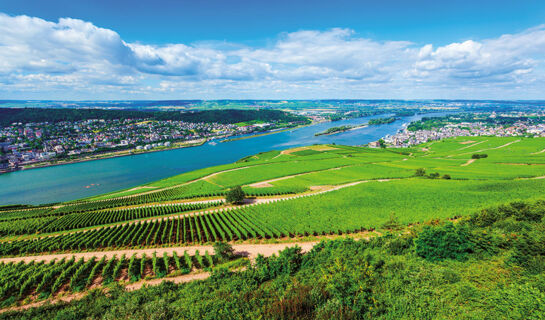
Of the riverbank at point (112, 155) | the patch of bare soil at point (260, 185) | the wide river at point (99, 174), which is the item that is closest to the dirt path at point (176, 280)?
the patch of bare soil at point (260, 185)

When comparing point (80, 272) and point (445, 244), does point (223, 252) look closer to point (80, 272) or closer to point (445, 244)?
point (80, 272)

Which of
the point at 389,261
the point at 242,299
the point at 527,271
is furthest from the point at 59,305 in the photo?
the point at 527,271

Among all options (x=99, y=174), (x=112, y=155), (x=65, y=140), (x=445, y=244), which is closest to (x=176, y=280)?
(x=445, y=244)

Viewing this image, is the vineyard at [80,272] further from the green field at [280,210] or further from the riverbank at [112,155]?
the riverbank at [112,155]

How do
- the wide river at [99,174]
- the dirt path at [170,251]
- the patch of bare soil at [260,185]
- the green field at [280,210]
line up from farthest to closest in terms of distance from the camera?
1. the wide river at [99,174]
2. the patch of bare soil at [260,185]
3. the green field at [280,210]
4. the dirt path at [170,251]

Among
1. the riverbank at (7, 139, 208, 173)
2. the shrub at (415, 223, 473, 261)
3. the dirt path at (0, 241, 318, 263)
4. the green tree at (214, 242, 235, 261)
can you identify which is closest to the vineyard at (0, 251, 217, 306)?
the green tree at (214, 242, 235, 261)

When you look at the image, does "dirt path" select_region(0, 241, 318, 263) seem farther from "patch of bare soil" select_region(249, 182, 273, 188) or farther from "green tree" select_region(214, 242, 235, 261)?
"patch of bare soil" select_region(249, 182, 273, 188)
